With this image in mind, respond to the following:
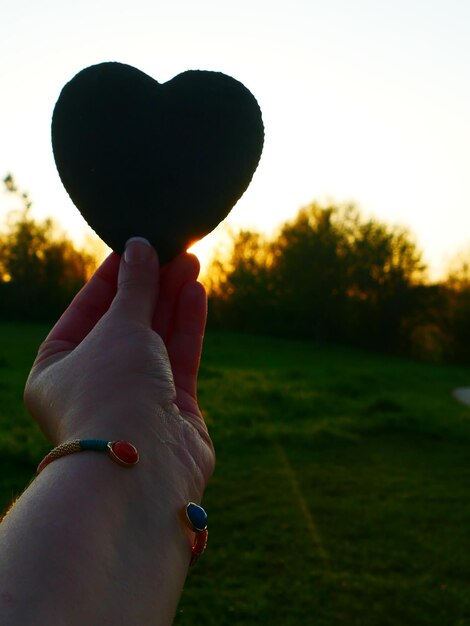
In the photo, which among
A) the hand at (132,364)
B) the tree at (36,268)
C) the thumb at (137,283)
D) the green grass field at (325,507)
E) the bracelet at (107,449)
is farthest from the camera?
the tree at (36,268)

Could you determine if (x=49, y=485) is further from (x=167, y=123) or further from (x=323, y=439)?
(x=323, y=439)

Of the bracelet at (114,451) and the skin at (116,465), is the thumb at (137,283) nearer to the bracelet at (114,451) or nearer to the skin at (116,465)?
the skin at (116,465)

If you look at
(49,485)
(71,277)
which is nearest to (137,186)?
(49,485)

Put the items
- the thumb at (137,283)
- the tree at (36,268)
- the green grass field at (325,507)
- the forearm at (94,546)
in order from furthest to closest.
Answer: the tree at (36,268) < the green grass field at (325,507) < the thumb at (137,283) < the forearm at (94,546)

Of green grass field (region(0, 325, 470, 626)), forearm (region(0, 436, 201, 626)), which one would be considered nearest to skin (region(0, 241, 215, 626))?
forearm (region(0, 436, 201, 626))

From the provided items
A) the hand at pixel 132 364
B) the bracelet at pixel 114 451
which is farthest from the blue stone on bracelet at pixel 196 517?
the hand at pixel 132 364

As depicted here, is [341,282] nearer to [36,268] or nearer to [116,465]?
[36,268]

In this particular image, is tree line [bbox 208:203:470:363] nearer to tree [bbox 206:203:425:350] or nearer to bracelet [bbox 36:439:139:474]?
tree [bbox 206:203:425:350]
